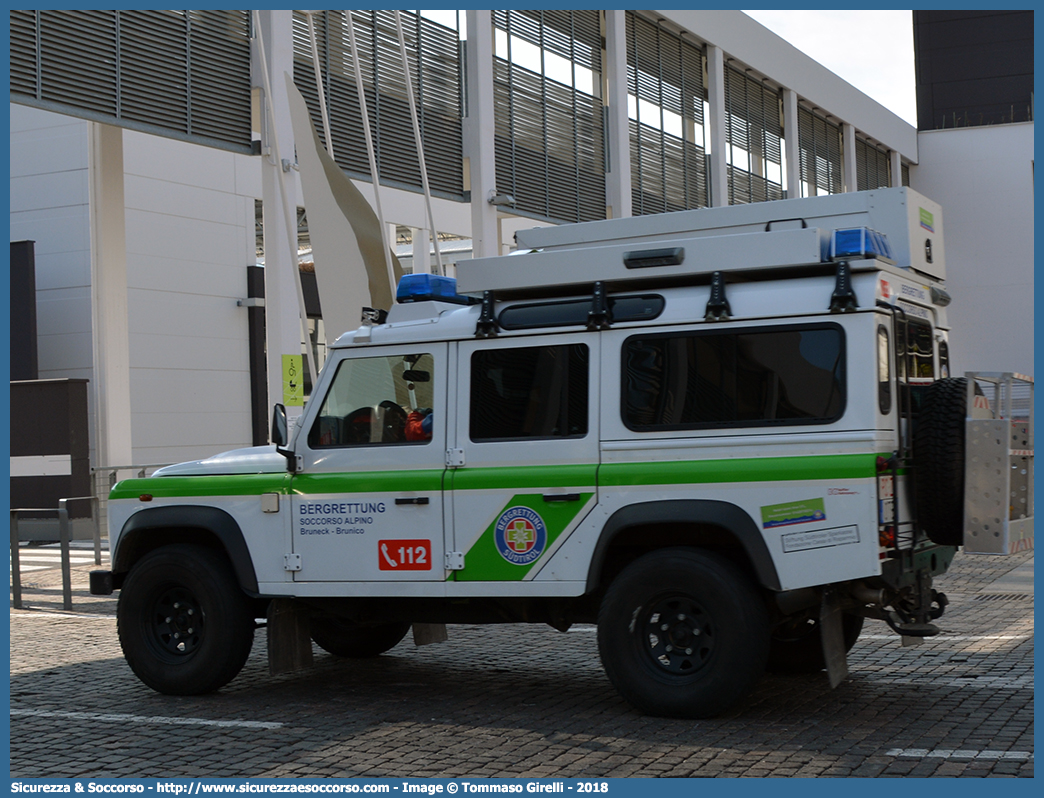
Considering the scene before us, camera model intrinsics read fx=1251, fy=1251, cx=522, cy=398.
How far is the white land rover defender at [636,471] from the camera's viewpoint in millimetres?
6672

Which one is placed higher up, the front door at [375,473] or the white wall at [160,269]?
the white wall at [160,269]

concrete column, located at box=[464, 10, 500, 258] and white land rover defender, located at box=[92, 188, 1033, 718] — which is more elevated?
concrete column, located at box=[464, 10, 500, 258]

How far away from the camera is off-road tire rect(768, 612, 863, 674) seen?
Answer: 8188 millimetres

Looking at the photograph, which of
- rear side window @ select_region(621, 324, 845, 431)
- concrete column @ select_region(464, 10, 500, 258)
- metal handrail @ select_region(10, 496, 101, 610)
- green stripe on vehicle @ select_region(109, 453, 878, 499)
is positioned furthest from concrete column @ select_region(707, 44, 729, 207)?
rear side window @ select_region(621, 324, 845, 431)

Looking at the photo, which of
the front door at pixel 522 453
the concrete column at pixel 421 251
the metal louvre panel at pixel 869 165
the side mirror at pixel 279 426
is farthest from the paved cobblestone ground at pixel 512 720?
the metal louvre panel at pixel 869 165

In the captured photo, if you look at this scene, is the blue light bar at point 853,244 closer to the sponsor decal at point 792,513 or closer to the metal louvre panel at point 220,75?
the sponsor decal at point 792,513

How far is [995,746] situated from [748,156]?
28.3 meters

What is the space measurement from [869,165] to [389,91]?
24.8 m

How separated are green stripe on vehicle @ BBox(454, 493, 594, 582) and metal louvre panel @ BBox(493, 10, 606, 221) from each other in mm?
17060

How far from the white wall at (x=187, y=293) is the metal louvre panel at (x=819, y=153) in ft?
52.9

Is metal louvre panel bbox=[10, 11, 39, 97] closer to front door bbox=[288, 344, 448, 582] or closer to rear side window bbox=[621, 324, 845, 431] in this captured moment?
front door bbox=[288, 344, 448, 582]

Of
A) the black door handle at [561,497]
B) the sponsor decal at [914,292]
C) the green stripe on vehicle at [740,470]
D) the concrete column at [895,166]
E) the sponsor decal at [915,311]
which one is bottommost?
the black door handle at [561,497]

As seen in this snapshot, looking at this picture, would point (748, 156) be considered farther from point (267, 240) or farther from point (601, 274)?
point (601, 274)

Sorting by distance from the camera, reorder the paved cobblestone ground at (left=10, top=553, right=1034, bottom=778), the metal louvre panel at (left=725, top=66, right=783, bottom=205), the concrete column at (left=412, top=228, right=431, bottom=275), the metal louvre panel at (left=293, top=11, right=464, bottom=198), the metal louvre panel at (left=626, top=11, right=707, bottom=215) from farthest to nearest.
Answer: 1. the concrete column at (left=412, top=228, right=431, bottom=275)
2. the metal louvre panel at (left=725, top=66, right=783, bottom=205)
3. the metal louvre panel at (left=626, top=11, right=707, bottom=215)
4. the metal louvre panel at (left=293, top=11, right=464, bottom=198)
5. the paved cobblestone ground at (left=10, top=553, right=1034, bottom=778)
